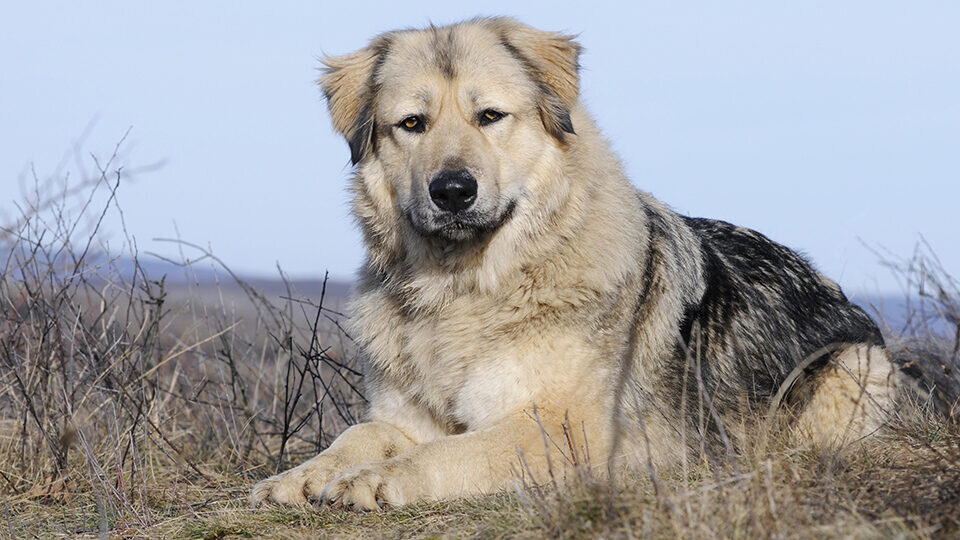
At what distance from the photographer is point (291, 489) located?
401 centimetres

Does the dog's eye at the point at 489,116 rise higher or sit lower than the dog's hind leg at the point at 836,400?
higher

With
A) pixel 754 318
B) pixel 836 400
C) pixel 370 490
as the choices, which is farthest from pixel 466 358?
pixel 836 400

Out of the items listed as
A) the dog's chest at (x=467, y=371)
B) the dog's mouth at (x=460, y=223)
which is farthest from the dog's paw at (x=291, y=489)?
the dog's mouth at (x=460, y=223)

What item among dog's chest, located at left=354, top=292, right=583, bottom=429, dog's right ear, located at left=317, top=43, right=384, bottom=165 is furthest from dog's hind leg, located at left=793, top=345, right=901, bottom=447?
dog's right ear, located at left=317, top=43, right=384, bottom=165

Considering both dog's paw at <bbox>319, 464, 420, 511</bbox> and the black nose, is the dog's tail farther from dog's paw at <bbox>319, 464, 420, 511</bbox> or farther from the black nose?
dog's paw at <bbox>319, 464, 420, 511</bbox>

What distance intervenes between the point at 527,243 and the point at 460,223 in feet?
1.21

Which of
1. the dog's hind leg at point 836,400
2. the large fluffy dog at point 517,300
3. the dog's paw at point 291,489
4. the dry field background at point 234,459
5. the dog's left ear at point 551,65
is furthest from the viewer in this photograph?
the dog's hind leg at point 836,400

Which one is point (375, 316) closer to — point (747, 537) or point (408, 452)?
point (408, 452)

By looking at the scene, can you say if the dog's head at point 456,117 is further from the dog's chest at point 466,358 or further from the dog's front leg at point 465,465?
the dog's front leg at point 465,465

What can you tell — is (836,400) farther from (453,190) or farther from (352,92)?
(352,92)

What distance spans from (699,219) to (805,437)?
5.43 feet

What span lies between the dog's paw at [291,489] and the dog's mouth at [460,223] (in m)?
1.19

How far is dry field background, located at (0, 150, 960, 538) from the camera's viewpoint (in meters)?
2.75

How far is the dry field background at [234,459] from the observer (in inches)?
108
